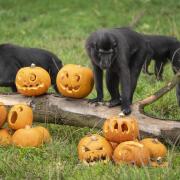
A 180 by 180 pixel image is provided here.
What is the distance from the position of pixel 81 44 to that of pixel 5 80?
15.7 feet

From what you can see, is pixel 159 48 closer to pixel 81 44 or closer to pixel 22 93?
pixel 81 44

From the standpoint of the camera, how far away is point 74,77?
21.8 ft

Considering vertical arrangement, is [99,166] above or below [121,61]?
below

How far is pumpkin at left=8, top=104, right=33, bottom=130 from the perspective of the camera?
20.6ft

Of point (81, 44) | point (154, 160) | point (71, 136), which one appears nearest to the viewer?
point (154, 160)

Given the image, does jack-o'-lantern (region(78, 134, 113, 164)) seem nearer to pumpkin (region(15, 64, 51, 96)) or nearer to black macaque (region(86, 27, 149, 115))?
black macaque (region(86, 27, 149, 115))

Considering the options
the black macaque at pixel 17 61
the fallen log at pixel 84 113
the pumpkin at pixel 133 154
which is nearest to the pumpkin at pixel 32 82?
the fallen log at pixel 84 113

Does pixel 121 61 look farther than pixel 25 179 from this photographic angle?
Yes

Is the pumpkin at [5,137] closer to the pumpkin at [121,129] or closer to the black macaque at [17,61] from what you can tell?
the pumpkin at [121,129]

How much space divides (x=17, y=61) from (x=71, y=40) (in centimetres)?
502

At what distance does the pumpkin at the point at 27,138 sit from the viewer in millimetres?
6062

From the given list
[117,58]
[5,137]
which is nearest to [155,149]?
[117,58]

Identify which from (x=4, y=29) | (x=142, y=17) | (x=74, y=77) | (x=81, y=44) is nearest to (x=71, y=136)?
(x=74, y=77)

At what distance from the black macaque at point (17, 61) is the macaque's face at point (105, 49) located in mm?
2302
